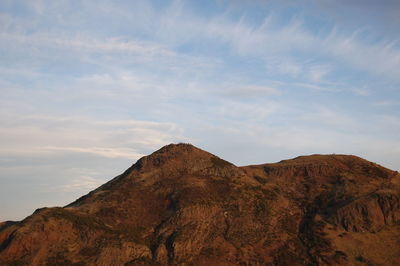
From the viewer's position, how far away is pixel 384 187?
108688mm

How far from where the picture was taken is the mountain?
85.9 meters

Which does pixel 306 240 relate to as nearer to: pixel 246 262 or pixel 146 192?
pixel 246 262

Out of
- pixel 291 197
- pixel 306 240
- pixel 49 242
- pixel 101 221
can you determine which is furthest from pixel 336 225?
pixel 49 242

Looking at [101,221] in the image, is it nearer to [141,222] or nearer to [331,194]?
[141,222]

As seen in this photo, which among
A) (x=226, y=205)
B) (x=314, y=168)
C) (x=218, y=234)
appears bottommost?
(x=218, y=234)

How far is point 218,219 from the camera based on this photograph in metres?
98.4

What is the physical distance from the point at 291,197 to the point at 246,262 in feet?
102

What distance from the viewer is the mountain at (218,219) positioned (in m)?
85.9

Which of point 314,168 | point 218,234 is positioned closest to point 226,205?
point 218,234

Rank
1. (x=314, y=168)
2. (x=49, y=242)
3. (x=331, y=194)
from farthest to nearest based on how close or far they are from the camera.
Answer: (x=314, y=168) → (x=331, y=194) → (x=49, y=242)

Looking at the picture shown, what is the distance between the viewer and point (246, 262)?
8725 centimetres

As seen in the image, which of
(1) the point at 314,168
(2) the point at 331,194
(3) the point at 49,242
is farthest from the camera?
(1) the point at 314,168

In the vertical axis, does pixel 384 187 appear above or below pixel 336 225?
above

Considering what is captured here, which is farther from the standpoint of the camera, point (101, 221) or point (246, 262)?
point (101, 221)
